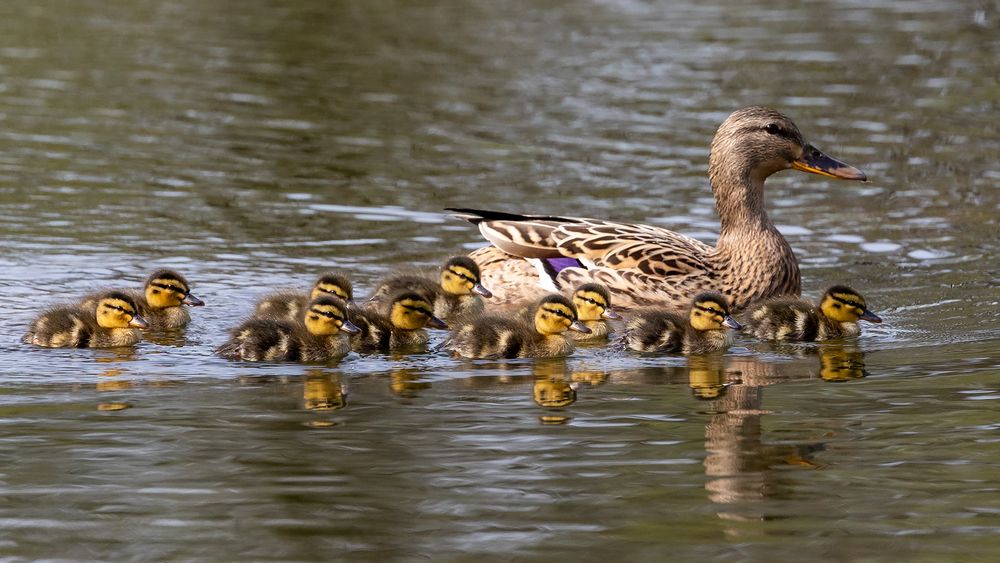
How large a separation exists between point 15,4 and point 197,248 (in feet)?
34.3

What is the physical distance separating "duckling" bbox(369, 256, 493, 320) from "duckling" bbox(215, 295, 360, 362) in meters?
0.79

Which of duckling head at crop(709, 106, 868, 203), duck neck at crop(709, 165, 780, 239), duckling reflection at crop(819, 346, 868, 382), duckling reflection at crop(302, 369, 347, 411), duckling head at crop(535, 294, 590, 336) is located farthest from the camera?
duckling head at crop(709, 106, 868, 203)

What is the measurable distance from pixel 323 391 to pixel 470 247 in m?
3.47

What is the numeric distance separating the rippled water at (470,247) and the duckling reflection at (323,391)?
2 centimetres

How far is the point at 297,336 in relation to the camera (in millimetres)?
7082

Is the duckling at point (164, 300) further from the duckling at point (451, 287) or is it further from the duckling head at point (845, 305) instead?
the duckling head at point (845, 305)

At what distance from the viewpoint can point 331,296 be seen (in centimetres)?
716

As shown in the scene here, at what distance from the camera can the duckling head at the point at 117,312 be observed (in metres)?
7.20

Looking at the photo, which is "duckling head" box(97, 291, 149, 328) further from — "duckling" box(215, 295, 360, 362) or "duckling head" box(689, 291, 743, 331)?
"duckling head" box(689, 291, 743, 331)

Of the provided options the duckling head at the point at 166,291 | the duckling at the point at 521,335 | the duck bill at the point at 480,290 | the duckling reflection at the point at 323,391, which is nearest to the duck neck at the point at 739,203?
the duck bill at the point at 480,290

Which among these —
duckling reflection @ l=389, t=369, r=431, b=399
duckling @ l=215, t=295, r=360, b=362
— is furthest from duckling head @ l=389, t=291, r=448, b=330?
duckling reflection @ l=389, t=369, r=431, b=399

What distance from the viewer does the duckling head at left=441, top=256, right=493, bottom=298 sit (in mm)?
7945

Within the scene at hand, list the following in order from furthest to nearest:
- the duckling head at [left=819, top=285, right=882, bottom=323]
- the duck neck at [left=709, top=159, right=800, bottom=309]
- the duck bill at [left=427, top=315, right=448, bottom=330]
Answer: the duck neck at [left=709, top=159, right=800, bottom=309]
the duckling head at [left=819, top=285, right=882, bottom=323]
the duck bill at [left=427, top=315, right=448, bottom=330]

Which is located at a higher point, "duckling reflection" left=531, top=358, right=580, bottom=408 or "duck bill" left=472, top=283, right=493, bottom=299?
"duck bill" left=472, top=283, right=493, bottom=299
